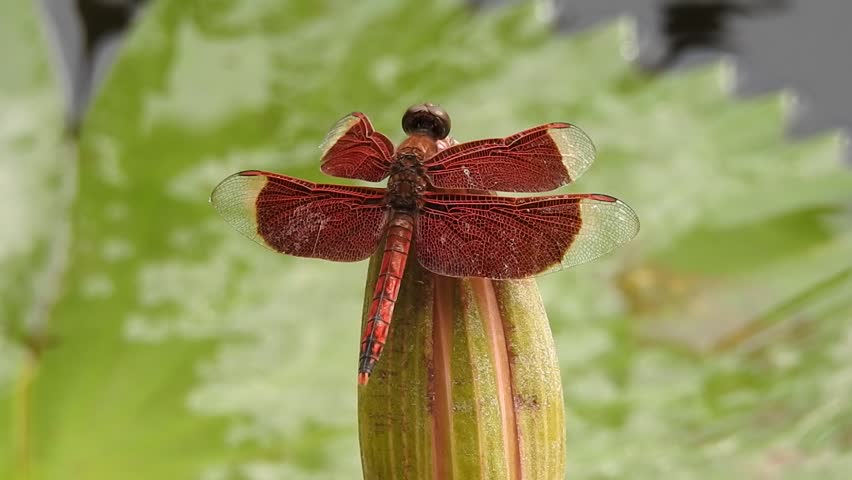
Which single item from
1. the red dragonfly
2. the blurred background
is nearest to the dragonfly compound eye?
the red dragonfly

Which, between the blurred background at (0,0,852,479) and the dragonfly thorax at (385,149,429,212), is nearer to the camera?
the dragonfly thorax at (385,149,429,212)

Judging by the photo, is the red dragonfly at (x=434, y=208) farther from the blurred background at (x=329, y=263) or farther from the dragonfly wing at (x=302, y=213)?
the blurred background at (x=329, y=263)

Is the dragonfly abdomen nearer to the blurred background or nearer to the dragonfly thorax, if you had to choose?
the dragonfly thorax

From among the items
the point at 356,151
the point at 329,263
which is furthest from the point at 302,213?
the point at 329,263

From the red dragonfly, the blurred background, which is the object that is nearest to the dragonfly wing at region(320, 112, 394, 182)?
the red dragonfly

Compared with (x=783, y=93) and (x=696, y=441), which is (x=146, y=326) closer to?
(x=696, y=441)

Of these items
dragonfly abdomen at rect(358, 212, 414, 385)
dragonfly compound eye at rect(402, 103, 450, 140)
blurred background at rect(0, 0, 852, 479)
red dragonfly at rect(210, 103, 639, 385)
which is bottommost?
dragonfly abdomen at rect(358, 212, 414, 385)

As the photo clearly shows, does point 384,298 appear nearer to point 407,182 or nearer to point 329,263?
point 407,182

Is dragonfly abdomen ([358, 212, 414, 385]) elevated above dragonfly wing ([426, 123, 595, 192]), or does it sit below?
below
